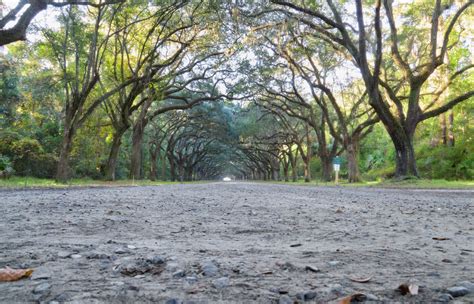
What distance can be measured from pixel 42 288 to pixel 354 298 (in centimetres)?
159

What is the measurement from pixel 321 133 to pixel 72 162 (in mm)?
19186

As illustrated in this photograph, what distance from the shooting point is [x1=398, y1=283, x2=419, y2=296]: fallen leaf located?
192cm

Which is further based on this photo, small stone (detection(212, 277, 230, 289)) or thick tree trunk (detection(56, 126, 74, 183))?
thick tree trunk (detection(56, 126, 74, 183))

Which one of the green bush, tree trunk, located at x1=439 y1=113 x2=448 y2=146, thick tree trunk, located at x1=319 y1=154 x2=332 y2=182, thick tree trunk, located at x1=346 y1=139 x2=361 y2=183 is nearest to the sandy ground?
thick tree trunk, located at x1=346 y1=139 x2=361 y2=183

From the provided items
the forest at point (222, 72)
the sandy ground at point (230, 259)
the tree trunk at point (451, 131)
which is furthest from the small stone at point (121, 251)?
the tree trunk at point (451, 131)

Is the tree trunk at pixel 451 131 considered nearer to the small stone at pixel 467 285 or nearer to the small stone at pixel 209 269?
the small stone at pixel 467 285

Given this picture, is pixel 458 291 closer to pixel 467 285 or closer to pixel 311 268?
pixel 467 285

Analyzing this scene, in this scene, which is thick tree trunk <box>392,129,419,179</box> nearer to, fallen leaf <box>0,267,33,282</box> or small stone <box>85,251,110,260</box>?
small stone <box>85,251,110,260</box>

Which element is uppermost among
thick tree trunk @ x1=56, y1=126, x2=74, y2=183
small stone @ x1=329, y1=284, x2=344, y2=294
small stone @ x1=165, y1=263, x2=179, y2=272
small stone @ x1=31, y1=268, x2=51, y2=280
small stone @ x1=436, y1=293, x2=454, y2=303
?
thick tree trunk @ x1=56, y1=126, x2=74, y2=183

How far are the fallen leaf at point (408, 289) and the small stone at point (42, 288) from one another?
5.93 ft

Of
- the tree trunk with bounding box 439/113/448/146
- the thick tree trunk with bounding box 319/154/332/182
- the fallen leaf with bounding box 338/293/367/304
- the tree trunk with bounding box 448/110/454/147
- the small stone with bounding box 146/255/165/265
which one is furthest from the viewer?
the thick tree trunk with bounding box 319/154/332/182

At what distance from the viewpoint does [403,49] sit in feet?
75.6

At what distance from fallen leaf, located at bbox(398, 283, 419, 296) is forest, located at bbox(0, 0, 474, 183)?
8.18 m

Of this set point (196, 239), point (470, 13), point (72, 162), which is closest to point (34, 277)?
point (196, 239)
